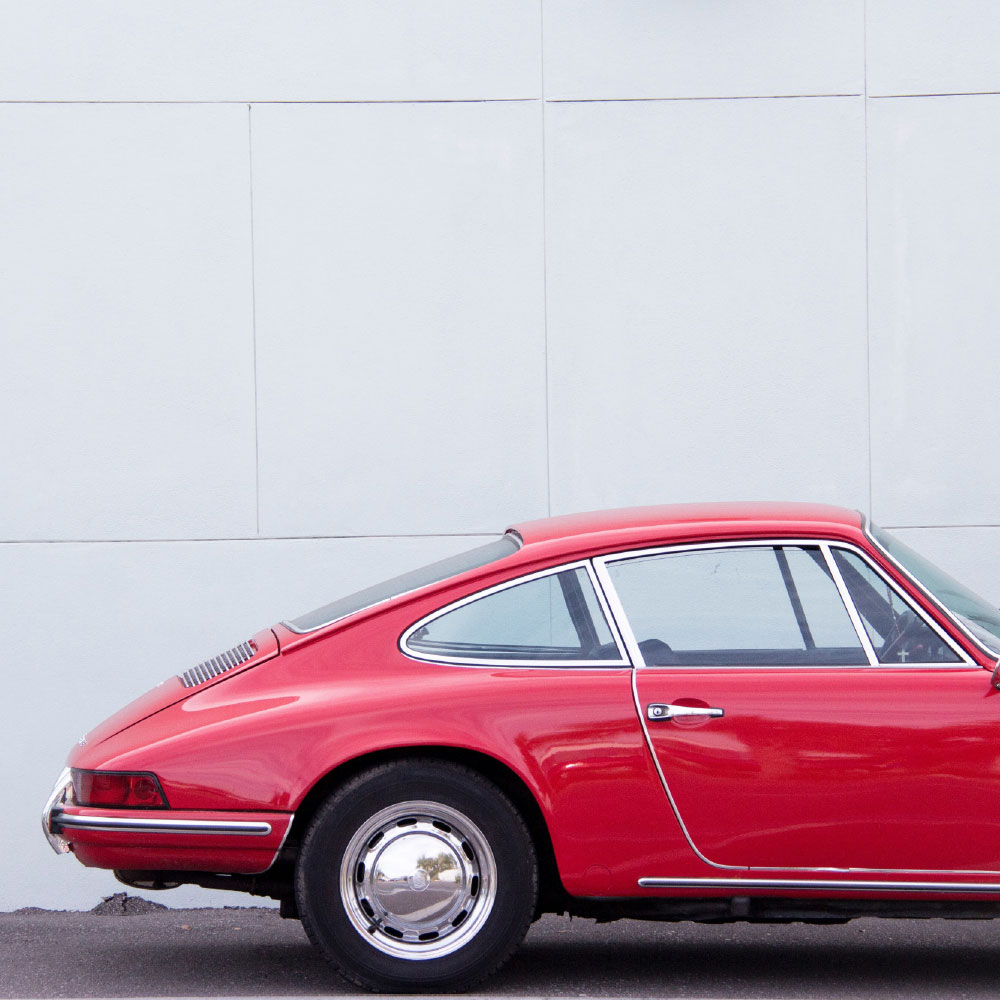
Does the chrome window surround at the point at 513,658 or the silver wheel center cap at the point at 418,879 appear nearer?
the silver wheel center cap at the point at 418,879

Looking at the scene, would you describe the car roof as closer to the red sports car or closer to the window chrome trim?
the window chrome trim

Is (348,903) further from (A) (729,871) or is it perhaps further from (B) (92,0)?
(B) (92,0)

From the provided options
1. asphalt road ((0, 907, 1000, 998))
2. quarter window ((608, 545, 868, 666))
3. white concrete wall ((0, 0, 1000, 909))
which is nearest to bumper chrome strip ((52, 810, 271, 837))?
asphalt road ((0, 907, 1000, 998))

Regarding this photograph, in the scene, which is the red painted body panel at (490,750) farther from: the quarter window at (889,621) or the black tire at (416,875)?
the quarter window at (889,621)

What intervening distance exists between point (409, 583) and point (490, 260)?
108 inches

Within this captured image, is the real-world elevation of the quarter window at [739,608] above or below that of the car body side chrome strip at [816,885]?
above

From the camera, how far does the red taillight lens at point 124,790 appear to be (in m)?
4.11

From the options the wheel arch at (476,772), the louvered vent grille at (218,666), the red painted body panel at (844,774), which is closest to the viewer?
the red painted body panel at (844,774)

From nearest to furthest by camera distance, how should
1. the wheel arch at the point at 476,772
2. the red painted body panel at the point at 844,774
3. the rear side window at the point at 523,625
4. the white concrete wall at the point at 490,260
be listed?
the red painted body panel at the point at 844,774
the wheel arch at the point at 476,772
the rear side window at the point at 523,625
the white concrete wall at the point at 490,260

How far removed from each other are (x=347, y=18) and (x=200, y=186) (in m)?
1.13

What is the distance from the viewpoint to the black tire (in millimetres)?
4102

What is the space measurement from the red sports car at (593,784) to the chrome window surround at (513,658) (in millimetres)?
12

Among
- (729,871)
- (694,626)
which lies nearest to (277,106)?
Answer: (694,626)

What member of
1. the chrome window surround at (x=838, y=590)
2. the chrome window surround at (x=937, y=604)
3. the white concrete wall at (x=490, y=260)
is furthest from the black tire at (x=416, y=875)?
the white concrete wall at (x=490, y=260)
